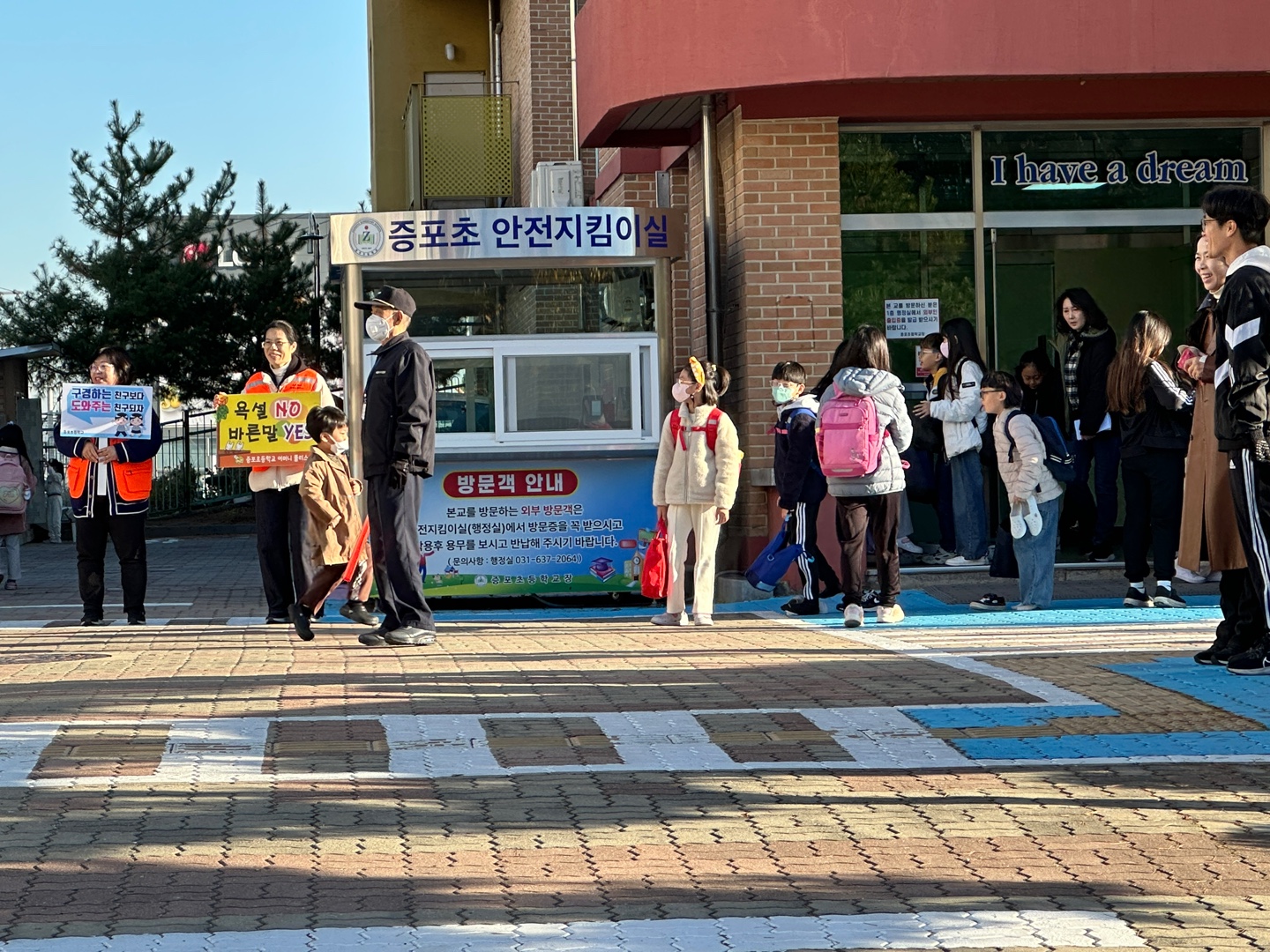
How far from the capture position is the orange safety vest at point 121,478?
12.6 metres

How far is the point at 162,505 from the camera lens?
115ft

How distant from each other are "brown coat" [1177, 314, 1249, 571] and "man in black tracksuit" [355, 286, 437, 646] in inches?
170

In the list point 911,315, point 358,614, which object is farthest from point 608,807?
point 911,315

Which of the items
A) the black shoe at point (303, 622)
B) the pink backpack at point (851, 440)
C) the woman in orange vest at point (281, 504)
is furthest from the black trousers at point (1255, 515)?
the woman in orange vest at point (281, 504)

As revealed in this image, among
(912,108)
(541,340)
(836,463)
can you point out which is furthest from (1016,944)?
(912,108)

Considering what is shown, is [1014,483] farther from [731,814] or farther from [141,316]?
[141,316]

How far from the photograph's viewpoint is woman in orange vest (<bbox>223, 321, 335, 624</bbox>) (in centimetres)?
1236

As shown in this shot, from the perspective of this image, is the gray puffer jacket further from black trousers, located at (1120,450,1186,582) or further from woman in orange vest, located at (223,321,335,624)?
woman in orange vest, located at (223,321,335,624)

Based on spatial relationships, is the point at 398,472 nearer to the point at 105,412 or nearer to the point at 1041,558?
the point at 105,412

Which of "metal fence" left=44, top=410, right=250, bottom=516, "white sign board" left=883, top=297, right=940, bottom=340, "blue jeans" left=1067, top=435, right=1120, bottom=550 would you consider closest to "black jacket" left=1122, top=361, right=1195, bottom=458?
"blue jeans" left=1067, top=435, right=1120, bottom=550

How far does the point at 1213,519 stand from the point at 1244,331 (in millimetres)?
1103

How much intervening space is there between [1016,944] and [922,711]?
11.5ft

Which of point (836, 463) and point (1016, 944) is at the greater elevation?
point (836, 463)

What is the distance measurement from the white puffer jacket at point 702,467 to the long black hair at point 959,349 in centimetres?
232
